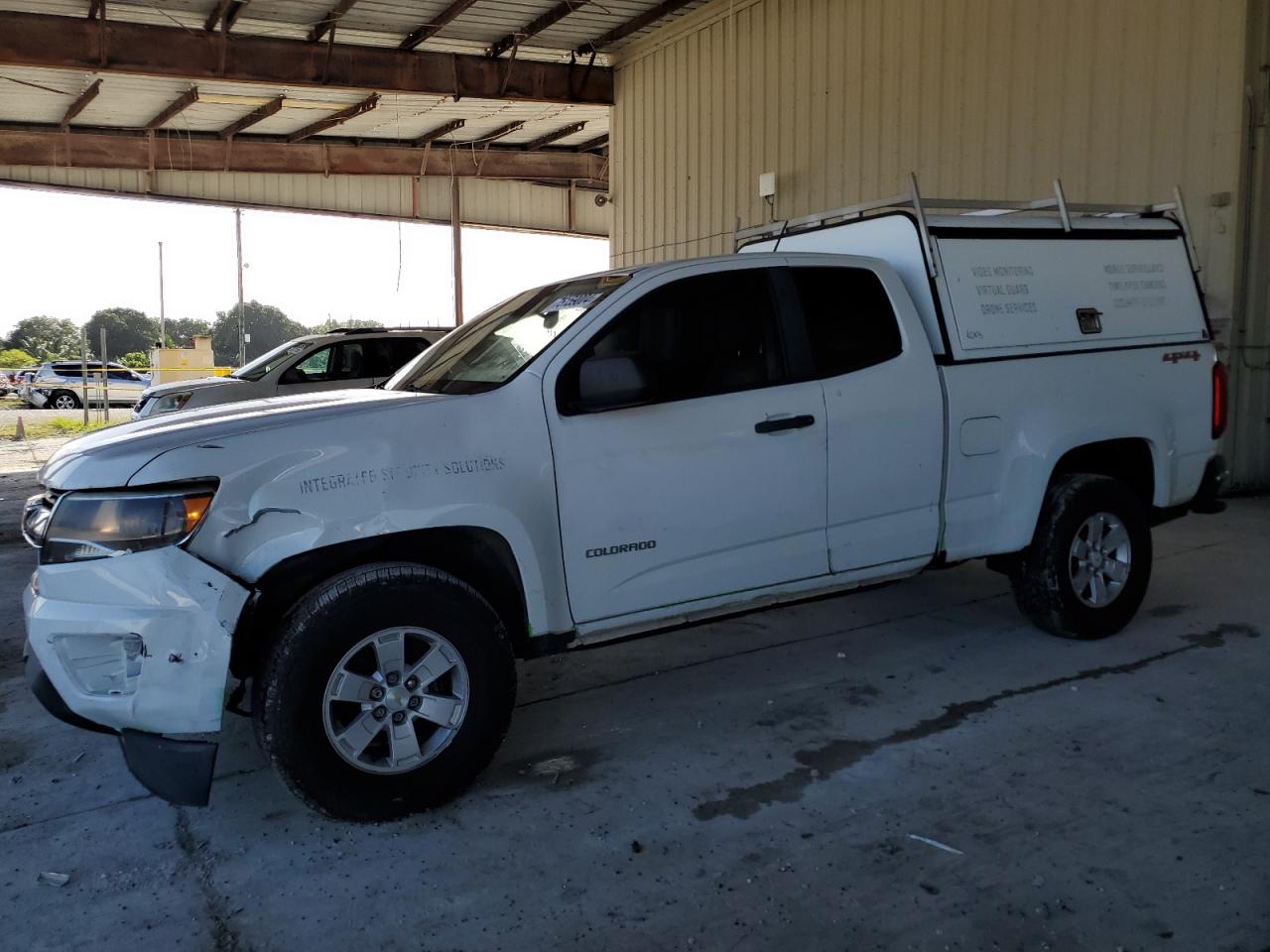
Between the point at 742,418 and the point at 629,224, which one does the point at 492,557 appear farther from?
the point at 629,224

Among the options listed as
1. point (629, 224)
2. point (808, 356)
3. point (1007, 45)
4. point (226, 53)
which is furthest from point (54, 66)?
point (808, 356)

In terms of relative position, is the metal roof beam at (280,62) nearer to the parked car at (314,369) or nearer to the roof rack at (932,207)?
the parked car at (314,369)

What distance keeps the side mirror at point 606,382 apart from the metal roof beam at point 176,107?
1400 centimetres

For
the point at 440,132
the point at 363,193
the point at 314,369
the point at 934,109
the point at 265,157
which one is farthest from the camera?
the point at 363,193

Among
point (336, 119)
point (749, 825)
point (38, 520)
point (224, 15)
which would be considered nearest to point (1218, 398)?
point (749, 825)

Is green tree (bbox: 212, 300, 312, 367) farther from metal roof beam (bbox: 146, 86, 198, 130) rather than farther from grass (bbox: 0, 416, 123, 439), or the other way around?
metal roof beam (bbox: 146, 86, 198, 130)

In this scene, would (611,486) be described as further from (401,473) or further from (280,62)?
(280,62)

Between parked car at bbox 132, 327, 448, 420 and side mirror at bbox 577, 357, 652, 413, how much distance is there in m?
8.69

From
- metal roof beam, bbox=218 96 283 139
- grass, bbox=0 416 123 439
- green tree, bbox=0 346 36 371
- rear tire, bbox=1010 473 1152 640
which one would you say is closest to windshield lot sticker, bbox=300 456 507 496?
rear tire, bbox=1010 473 1152 640

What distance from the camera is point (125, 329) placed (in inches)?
3935

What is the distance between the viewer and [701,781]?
3.79 meters

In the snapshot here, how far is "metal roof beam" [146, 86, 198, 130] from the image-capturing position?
15445 millimetres

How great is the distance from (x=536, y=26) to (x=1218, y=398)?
10678 mm

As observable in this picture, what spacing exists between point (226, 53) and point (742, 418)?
11.2 metres
